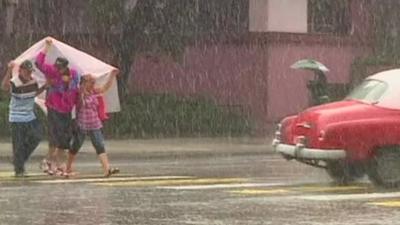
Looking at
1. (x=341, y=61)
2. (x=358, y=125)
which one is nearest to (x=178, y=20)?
(x=341, y=61)

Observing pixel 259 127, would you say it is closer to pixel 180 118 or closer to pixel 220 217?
pixel 180 118

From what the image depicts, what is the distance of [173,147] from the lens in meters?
27.5

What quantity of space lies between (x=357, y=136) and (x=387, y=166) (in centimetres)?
66

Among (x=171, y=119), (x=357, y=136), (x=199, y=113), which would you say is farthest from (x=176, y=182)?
(x=199, y=113)

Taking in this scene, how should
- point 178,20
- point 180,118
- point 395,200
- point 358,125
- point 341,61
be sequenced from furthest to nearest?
point 341,61 < point 178,20 < point 180,118 < point 358,125 < point 395,200

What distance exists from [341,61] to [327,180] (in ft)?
69.2

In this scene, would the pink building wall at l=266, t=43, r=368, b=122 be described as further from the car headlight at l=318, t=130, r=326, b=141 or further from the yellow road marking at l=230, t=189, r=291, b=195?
the yellow road marking at l=230, t=189, r=291, b=195

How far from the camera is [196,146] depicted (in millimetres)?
28141

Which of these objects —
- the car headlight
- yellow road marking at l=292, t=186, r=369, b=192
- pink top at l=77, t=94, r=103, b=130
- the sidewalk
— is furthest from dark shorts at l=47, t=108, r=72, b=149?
the sidewalk

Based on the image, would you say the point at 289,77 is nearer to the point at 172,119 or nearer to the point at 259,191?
the point at 172,119

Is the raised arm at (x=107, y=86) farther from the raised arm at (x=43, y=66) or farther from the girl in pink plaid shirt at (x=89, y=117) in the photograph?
the raised arm at (x=43, y=66)

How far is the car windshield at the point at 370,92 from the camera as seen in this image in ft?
55.9

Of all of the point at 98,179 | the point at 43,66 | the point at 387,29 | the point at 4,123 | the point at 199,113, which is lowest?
the point at 199,113

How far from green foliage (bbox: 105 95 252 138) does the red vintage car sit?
47.3 ft
